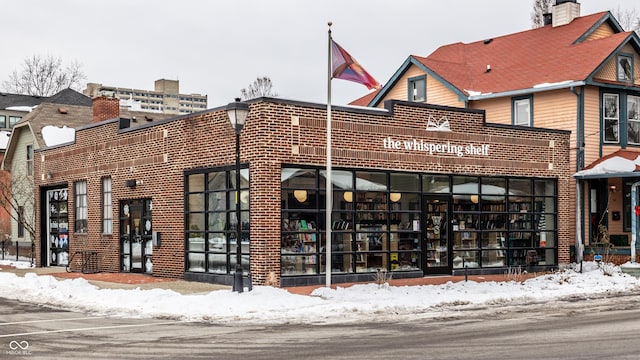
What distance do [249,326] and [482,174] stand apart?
1165 centimetres

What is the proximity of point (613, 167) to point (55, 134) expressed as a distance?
1134 inches

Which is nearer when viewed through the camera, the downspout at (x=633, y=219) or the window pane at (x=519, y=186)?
the window pane at (x=519, y=186)

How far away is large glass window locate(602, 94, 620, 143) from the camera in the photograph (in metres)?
28.6

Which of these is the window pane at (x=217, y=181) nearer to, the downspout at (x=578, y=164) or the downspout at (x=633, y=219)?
the downspout at (x=578, y=164)

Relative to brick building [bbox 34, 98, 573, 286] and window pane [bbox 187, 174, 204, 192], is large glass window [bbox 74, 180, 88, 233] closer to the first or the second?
brick building [bbox 34, 98, 573, 286]

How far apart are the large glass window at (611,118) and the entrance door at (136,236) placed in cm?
1645

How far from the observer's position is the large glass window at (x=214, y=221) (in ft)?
66.3

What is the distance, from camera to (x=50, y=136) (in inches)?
1663

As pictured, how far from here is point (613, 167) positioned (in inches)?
1045

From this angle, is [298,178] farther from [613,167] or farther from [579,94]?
[579,94]

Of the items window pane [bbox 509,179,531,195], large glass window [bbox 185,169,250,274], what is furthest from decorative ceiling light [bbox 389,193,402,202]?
window pane [bbox 509,179,531,195]

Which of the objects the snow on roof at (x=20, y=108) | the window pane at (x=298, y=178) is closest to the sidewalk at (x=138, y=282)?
the window pane at (x=298, y=178)

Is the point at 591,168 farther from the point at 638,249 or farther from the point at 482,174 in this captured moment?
the point at 482,174

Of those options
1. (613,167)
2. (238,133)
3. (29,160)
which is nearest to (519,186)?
(613,167)
